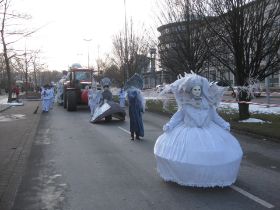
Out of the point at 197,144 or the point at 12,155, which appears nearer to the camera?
the point at 197,144

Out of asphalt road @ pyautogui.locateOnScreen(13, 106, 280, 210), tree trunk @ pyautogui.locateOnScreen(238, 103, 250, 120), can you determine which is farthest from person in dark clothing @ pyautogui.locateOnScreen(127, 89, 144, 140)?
tree trunk @ pyautogui.locateOnScreen(238, 103, 250, 120)

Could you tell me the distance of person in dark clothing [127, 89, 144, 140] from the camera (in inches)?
579

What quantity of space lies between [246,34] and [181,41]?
623 cm

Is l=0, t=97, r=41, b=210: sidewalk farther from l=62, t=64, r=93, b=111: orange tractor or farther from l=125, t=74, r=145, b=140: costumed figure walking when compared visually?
l=62, t=64, r=93, b=111: orange tractor

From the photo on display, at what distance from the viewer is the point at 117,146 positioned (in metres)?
13.3

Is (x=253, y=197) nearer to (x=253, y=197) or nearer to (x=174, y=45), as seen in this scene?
(x=253, y=197)

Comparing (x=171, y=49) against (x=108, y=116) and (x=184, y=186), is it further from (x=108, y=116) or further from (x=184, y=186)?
(x=184, y=186)

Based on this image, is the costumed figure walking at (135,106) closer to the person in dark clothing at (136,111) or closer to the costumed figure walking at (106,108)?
the person in dark clothing at (136,111)

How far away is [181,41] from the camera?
2377cm

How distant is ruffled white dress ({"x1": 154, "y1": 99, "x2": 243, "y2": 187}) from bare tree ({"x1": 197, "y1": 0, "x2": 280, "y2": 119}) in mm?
10317

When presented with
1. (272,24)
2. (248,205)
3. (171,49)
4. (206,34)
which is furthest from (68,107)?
(248,205)

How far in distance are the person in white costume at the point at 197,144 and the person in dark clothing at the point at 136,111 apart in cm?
632

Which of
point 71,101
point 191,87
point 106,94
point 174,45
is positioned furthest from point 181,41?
point 191,87

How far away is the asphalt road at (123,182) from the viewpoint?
22.8 ft
